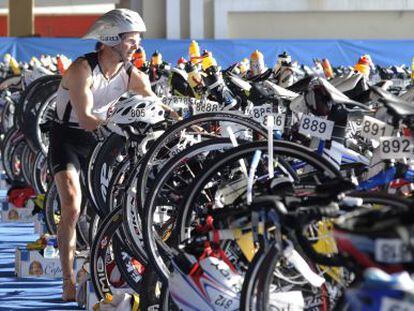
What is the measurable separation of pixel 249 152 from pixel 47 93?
6.43 metres

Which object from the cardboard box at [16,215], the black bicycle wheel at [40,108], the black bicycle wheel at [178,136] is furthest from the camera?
the cardboard box at [16,215]

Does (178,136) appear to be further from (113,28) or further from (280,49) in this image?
(280,49)

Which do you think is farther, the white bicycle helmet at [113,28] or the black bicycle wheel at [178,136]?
the white bicycle helmet at [113,28]

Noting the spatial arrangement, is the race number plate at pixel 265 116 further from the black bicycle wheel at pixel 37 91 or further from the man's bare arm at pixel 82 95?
the black bicycle wheel at pixel 37 91

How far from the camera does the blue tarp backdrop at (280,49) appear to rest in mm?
25938

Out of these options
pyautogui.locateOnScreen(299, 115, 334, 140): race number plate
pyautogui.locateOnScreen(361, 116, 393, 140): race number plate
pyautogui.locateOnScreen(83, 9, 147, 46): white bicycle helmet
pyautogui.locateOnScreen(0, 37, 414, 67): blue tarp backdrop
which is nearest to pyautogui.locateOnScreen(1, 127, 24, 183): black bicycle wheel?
pyautogui.locateOnScreen(83, 9, 147, 46): white bicycle helmet

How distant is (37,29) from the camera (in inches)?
2192

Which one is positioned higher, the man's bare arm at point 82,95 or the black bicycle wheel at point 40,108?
the man's bare arm at point 82,95

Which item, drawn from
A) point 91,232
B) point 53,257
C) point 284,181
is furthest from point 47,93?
point 284,181

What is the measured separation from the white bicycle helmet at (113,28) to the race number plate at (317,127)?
80.5 inches

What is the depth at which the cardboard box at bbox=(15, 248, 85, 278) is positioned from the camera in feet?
31.7

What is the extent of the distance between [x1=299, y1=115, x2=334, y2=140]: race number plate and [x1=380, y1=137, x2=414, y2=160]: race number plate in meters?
0.52

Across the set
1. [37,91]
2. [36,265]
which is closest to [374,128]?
[36,265]

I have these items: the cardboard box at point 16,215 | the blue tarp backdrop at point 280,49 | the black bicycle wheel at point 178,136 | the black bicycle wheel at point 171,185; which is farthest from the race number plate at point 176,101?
the blue tarp backdrop at point 280,49
